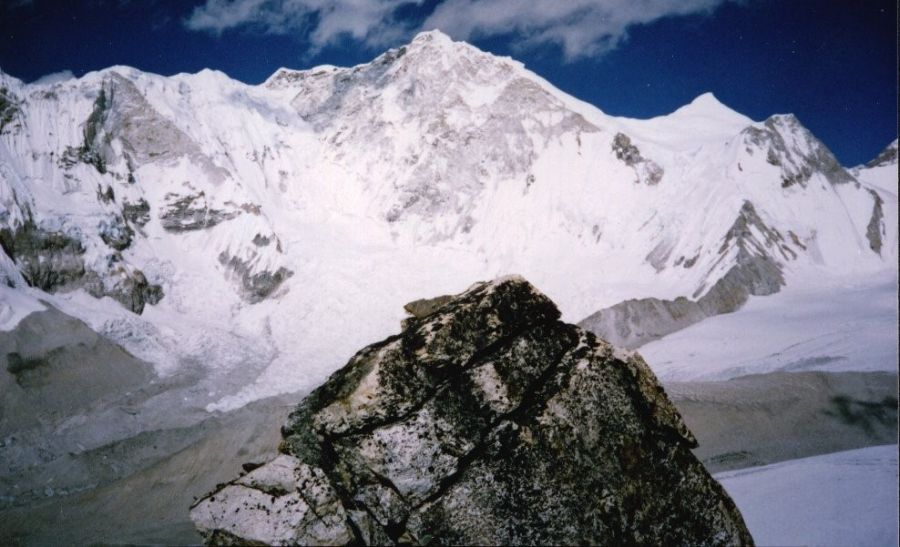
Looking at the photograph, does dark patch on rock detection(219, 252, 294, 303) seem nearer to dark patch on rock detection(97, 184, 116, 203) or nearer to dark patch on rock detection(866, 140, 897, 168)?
dark patch on rock detection(97, 184, 116, 203)

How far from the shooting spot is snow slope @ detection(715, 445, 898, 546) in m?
8.83

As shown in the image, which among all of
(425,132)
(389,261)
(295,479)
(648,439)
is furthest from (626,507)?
(425,132)

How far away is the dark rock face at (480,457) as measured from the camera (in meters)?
4.21

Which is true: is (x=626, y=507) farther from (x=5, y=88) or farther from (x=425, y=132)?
(x=425, y=132)

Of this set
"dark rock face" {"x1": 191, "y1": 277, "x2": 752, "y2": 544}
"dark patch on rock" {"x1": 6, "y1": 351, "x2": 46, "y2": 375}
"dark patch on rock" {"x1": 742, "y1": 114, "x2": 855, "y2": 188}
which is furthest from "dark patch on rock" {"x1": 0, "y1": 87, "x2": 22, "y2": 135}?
"dark patch on rock" {"x1": 742, "y1": 114, "x2": 855, "y2": 188}

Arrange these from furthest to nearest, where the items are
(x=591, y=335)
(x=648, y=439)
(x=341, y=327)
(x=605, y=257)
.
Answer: (x=605, y=257)
(x=341, y=327)
(x=591, y=335)
(x=648, y=439)

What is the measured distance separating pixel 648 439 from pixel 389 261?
6848 cm

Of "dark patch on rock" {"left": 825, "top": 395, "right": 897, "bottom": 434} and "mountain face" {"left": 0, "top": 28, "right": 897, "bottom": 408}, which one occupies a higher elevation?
"mountain face" {"left": 0, "top": 28, "right": 897, "bottom": 408}

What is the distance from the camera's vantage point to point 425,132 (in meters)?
90.8

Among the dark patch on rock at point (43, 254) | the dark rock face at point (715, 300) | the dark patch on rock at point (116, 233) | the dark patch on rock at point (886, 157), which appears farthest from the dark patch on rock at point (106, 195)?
the dark patch on rock at point (886, 157)

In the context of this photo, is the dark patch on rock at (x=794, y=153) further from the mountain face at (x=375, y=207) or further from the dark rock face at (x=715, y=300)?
the dark rock face at (x=715, y=300)

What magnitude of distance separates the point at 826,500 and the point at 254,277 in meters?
65.2

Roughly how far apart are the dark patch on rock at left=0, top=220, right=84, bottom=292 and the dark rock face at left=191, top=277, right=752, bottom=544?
6020 cm

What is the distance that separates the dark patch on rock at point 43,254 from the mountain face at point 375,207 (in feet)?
0.60
